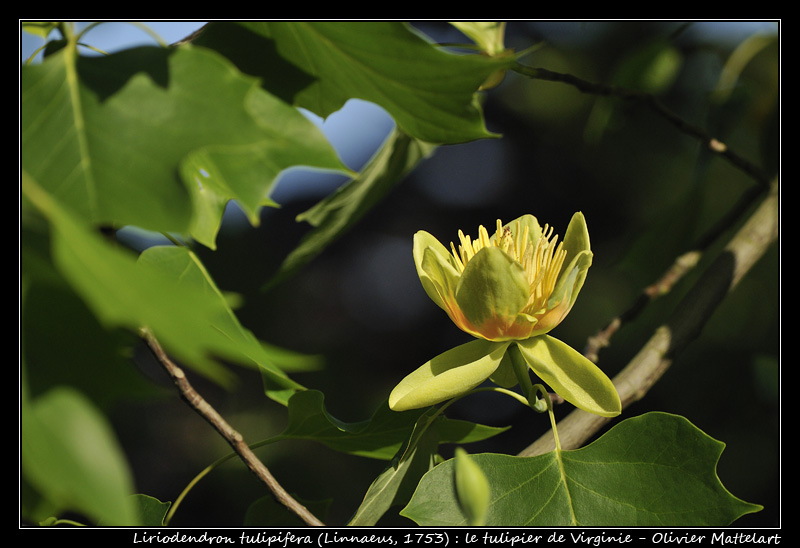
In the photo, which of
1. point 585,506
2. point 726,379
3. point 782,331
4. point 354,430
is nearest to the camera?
point 585,506

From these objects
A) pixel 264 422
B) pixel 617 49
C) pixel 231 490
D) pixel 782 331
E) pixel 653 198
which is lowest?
pixel 231 490

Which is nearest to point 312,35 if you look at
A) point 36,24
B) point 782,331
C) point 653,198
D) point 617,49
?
point 36,24

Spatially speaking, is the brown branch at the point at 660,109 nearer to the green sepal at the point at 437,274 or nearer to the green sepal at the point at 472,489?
the green sepal at the point at 437,274

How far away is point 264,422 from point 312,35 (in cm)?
251

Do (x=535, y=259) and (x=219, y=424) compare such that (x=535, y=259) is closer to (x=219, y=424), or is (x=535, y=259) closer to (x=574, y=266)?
(x=574, y=266)

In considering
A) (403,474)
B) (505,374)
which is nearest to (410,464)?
(403,474)

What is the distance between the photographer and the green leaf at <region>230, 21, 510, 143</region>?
1.71 feet

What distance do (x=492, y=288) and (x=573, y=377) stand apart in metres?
0.11

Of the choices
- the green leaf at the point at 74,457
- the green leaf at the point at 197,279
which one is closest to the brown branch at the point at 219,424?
the green leaf at the point at 197,279

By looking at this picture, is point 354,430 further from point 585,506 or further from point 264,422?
point 264,422

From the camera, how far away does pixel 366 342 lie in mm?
3260

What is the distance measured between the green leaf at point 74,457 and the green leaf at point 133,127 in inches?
5.1

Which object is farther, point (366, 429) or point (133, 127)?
point (366, 429)

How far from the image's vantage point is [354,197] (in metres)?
0.88
